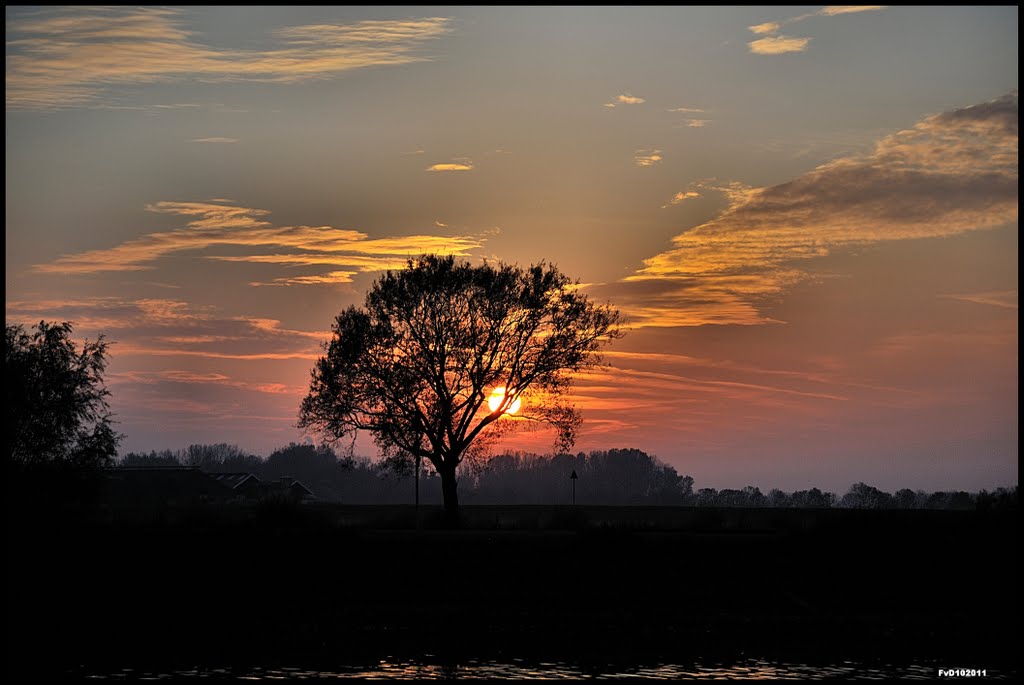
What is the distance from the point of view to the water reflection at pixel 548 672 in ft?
111

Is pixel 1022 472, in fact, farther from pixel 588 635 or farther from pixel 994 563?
pixel 588 635

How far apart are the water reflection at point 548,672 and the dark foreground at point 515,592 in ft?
4.57

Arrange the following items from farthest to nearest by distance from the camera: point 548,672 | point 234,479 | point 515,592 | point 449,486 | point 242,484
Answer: point 234,479 < point 242,484 < point 449,486 < point 515,592 < point 548,672

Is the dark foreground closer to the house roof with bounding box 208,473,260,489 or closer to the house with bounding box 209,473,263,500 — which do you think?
the house with bounding box 209,473,263,500

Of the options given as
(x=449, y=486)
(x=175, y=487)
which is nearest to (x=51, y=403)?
(x=449, y=486)

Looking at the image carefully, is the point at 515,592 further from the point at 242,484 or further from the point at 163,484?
the point at 242,484

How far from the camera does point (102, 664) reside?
3600cm

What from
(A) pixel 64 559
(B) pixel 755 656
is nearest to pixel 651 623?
(B) pixel 755 656

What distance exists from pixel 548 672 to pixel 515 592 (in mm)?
15995

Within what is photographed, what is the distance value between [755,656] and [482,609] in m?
13.5

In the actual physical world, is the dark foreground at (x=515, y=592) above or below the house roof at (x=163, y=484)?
below

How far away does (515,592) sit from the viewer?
5028 cm

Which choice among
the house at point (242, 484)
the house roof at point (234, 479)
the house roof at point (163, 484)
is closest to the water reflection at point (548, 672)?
the house roof at point (163, 484)

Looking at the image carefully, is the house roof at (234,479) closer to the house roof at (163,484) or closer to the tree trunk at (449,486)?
the house roof at (163,484)
